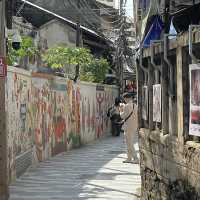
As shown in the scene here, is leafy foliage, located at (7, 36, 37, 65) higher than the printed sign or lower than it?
higher

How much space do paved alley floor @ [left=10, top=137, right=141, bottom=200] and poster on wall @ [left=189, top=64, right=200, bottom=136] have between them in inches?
153

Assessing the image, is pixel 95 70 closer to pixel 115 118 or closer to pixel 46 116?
pixel 115 118

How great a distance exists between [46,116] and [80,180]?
4156 mm

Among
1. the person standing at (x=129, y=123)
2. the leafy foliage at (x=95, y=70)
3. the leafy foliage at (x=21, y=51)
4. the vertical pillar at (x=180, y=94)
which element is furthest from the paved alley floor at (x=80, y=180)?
the leafy foliage at (x=95, y=70)

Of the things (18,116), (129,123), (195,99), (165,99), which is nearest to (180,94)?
(195,99)

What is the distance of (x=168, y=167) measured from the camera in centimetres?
713

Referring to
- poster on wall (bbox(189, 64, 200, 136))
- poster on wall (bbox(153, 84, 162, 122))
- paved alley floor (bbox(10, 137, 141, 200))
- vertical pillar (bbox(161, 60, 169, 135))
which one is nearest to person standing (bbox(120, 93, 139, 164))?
paved alley floor (bbox(10, 137, 141, 200))

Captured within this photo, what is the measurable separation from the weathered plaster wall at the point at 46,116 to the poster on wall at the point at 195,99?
18.5ft

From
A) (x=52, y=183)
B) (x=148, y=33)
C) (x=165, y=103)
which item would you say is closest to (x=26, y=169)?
(x=52, y=183)

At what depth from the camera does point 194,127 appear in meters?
6.03

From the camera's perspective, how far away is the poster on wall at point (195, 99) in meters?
5.86

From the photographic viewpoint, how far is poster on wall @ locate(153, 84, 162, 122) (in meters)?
7.53

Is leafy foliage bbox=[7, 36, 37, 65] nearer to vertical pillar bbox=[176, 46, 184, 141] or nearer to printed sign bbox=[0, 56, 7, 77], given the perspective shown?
printed sign bbox=[0, 56, 7, 77]

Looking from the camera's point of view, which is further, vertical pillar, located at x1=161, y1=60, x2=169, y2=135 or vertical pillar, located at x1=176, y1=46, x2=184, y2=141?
vertical pillar, located at x1=161, y1=60, x2=169, y2=135
